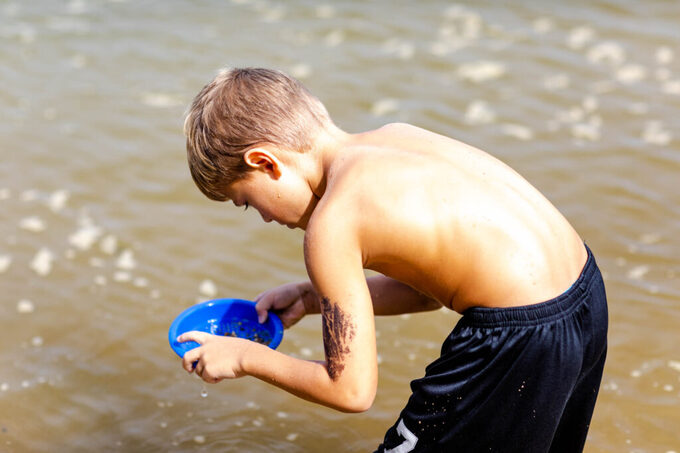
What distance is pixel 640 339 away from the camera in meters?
4.24

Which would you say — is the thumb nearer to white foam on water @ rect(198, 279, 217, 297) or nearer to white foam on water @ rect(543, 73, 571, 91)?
white foam on water @ rect(198, 279, 217, 297)

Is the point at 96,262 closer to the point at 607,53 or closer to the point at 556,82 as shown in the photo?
the point at 556,82

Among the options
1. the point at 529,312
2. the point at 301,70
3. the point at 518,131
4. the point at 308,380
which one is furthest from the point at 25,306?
the point at 518,131

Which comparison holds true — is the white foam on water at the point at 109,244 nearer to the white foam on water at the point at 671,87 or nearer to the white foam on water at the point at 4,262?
the white foam on water at the point at 4,262

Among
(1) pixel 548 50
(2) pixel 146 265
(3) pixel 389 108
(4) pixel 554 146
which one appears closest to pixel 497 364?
(2) pixel 146 265

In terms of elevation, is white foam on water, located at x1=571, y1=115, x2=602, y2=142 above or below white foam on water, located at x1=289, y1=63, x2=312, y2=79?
below

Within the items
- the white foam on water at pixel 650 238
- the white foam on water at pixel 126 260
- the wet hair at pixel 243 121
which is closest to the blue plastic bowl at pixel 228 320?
the wet hair at pixel 243 121

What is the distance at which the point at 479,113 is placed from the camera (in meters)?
6.59

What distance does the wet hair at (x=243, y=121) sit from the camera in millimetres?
2482

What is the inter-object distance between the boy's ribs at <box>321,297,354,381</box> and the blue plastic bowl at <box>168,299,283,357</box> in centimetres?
70

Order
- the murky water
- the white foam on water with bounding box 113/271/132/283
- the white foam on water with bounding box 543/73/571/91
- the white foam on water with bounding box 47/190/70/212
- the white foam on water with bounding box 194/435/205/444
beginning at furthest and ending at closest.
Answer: the white foam on water with bounding box 543/73/571/91 < the white foam on water with bounding box 47/190/70/212 < the white foam on water with bounding box 113/271/132/283 < the murky water < the white foam on water with bounding box 194/435/205/444

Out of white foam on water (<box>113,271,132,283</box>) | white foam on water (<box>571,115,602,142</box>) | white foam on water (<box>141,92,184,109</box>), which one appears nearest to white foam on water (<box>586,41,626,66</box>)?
white foam on water (<box>571,115,602,142</box>)

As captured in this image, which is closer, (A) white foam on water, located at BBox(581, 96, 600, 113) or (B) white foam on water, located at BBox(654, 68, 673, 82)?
(A) white foam on water, located at BBox(581, 96, 600, 113)

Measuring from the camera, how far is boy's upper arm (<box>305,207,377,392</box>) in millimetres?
2309
